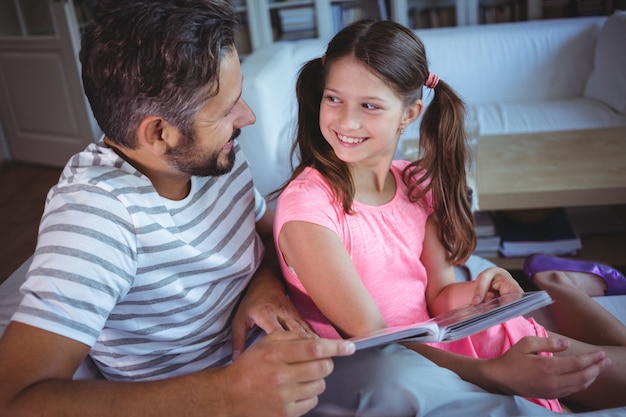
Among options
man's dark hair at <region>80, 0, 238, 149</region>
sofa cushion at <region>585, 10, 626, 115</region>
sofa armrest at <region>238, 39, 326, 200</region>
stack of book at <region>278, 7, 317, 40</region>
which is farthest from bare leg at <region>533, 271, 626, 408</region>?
stack of book at <region>278, 7, 317, 40</region>

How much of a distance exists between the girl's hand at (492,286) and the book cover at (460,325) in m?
0.10

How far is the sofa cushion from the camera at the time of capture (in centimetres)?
287

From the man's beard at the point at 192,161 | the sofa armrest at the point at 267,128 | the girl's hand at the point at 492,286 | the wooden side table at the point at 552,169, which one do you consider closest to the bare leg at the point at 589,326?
the girl's hand at the point at 492,286

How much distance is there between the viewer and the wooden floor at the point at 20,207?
1.81m

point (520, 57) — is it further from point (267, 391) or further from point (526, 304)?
point (267, 391)

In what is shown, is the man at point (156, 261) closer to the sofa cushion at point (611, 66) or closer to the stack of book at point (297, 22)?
the sofa cushion at point (611, 66)

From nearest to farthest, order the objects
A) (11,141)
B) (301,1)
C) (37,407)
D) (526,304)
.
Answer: (37,407) < (526,304) < (301,1) < (11,141)

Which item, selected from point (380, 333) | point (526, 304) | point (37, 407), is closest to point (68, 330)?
point (37, 407)

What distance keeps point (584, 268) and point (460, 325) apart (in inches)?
31.9

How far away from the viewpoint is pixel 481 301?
3.93ft

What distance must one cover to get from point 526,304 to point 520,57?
98.1 inches

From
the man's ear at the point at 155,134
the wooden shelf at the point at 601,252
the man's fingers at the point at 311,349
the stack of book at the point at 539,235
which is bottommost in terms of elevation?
the wooden shelf at the point at 601,252

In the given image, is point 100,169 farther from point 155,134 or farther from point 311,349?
point 311,349

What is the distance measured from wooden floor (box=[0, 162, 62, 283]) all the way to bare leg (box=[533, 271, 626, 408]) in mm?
1348
